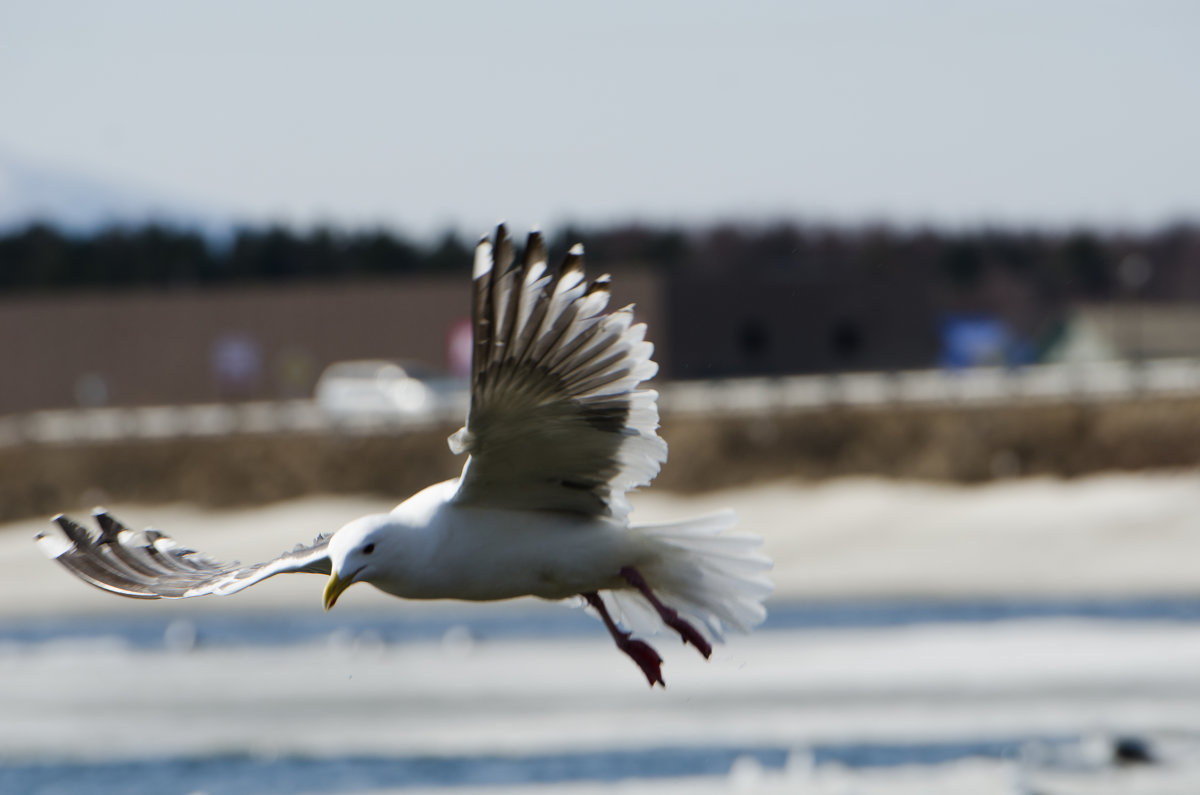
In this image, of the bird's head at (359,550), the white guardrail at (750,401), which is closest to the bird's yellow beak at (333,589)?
the bird's head at (359,550)

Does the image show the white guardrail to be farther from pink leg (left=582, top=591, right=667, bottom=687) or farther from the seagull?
pink leg (left=582, top=591, right=667, bottom=687)

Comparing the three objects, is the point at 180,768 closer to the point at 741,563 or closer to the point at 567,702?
the point at 567,702

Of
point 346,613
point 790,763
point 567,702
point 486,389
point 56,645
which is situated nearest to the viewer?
point 486,389

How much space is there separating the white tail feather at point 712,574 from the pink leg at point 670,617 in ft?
0.65

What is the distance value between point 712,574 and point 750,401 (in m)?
33.7

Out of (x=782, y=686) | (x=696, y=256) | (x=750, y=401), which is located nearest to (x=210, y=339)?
(x=750, y=401)

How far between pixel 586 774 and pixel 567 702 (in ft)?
13.5

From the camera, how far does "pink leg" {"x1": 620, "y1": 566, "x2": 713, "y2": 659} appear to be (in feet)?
26.3

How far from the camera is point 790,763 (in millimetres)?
16625

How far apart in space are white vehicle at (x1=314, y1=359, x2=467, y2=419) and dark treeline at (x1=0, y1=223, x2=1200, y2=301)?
1065 cm

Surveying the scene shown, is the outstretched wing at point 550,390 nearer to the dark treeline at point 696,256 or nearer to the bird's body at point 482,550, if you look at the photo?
the bird's body at point 482,550

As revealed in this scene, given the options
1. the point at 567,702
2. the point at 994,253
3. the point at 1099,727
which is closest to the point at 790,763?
the point at 1099,727

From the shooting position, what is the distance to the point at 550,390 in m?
7.26

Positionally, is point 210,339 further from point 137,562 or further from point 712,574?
point 712,574
